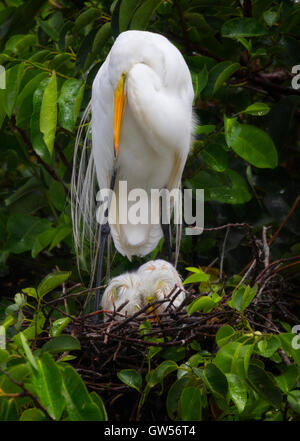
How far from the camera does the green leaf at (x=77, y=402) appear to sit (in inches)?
48.4

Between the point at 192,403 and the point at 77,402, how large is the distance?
31 cm

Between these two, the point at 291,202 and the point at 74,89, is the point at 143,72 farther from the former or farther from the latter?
the point at 291,202

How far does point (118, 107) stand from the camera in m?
2.08

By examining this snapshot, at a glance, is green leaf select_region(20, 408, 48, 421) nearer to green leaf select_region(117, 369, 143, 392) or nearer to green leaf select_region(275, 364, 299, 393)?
green leaf select_region(117, 369, 143, 392)

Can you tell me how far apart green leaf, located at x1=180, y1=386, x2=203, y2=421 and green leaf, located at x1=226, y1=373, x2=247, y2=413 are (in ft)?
0.29

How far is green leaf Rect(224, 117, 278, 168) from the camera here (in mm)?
1964

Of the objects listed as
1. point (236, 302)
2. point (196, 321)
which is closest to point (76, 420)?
point (236, 302)

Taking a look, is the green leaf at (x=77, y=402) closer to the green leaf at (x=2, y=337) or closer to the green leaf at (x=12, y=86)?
the green leaf at (x=2, y=337)

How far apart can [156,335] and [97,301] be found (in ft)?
1.41

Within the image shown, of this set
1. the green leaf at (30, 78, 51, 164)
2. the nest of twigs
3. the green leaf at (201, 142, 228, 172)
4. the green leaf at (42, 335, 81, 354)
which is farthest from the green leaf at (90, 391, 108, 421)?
the green leaf at (201, 142, 228, 172)

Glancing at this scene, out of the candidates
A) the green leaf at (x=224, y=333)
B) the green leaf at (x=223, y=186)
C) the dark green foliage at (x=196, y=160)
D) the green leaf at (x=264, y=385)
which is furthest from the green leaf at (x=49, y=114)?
the green leaf at (x=264, y=385)

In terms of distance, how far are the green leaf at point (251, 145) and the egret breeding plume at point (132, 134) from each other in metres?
0.25

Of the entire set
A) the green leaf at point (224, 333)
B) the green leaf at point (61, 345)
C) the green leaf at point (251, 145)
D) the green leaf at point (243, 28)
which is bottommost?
the green leaf at point (224, 333)

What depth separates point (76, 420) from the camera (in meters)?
1.23
